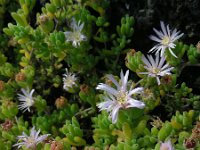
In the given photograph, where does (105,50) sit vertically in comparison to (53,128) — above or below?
above

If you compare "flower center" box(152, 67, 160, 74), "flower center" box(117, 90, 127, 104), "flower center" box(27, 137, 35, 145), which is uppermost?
"flower center" box(152, 67, 160, 74)

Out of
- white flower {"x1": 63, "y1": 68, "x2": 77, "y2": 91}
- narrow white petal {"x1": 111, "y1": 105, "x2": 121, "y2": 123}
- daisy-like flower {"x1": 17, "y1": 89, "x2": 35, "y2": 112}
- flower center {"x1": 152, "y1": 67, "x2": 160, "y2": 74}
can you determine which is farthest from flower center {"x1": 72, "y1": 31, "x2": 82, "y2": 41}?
narrow white petal {"x1": 111, "y1": 105, "x2": 121, "y2": 123}

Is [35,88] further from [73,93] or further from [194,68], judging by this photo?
[194,68]

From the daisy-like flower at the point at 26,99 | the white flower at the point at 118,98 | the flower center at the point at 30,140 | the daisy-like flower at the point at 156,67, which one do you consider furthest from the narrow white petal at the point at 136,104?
the daisy-like flower at the point at 26,99

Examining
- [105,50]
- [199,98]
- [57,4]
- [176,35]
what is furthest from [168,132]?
[57,4]

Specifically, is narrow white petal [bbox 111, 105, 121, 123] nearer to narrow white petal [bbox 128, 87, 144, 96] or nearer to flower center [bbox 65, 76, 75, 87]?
narrow white petal [bbox 128, 87, 144, 96]

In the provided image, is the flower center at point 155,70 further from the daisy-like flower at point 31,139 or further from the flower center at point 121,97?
the daisy-like flower at point 31,139
